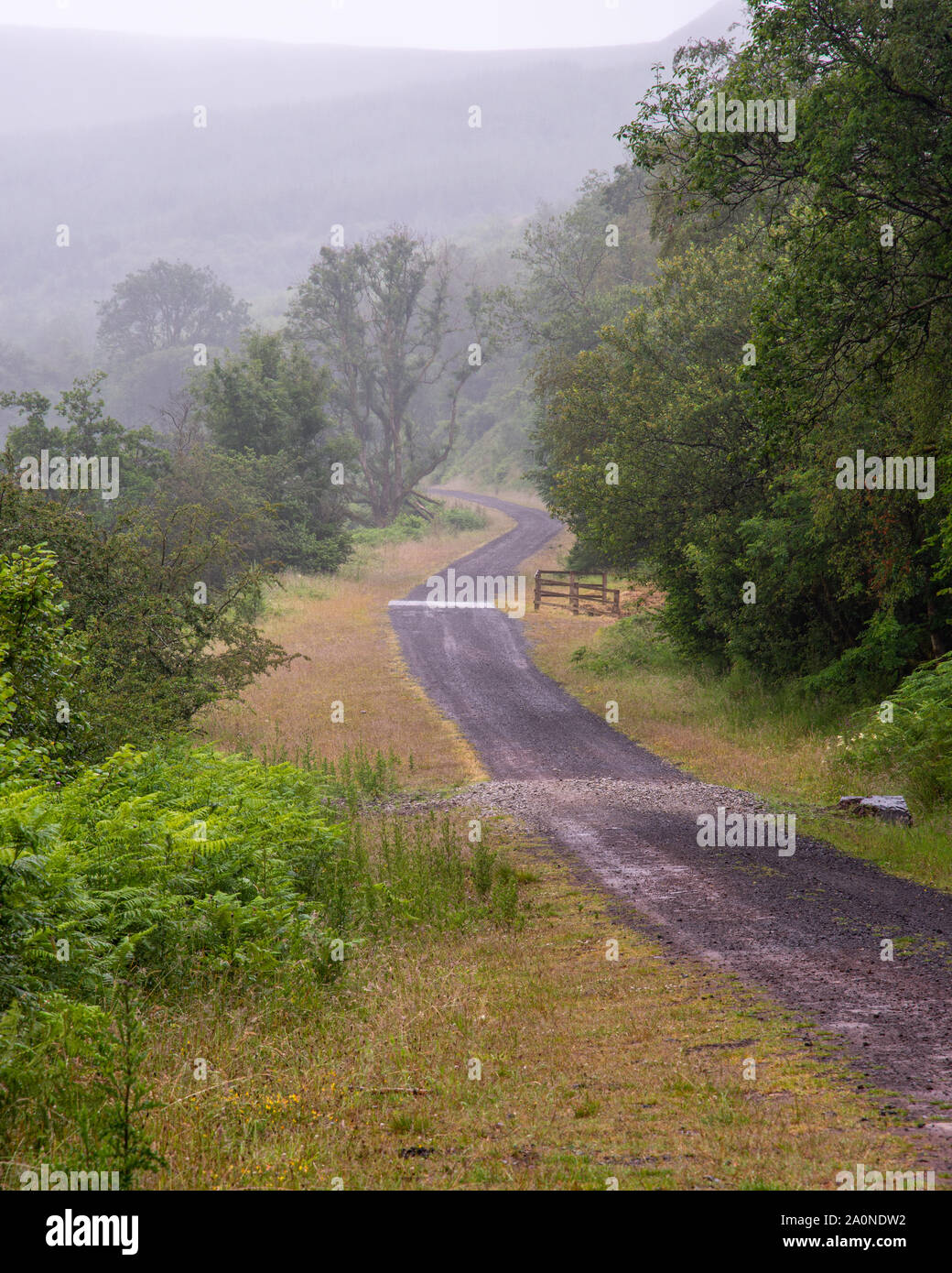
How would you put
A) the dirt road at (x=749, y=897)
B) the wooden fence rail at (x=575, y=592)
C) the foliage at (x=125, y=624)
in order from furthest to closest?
the wooden fence rail at (x=575, y=592) → the foliage at (x=125, y=624) → the dirt road at (x=749, y=897)

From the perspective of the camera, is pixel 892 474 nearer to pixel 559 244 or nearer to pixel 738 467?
pixel 738 467

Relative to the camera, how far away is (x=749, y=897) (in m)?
9.63

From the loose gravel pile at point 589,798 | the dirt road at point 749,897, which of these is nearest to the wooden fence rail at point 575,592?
the dirt road at point 749,897

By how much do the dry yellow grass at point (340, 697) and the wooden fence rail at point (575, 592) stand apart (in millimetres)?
5888

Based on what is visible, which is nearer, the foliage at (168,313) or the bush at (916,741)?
the bush at (916,741)

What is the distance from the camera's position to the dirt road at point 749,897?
6094 millimetres

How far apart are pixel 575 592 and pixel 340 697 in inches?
627

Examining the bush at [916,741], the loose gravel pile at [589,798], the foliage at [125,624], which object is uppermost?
the foliage at [125,624]

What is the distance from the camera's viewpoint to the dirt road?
20.0ft

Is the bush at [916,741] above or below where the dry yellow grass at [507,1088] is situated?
above

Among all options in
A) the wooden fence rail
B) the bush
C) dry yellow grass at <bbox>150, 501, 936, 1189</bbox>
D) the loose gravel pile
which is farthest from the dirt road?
the wooden fence rail

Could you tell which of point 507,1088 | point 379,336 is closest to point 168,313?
point 379,336

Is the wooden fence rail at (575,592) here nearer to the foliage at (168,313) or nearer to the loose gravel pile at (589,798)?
the loose gravel pile at (589,798)

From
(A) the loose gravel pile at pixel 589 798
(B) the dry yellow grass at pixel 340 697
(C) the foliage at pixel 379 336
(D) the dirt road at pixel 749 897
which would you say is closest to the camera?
(D) the dirt road at pixel 749 897
